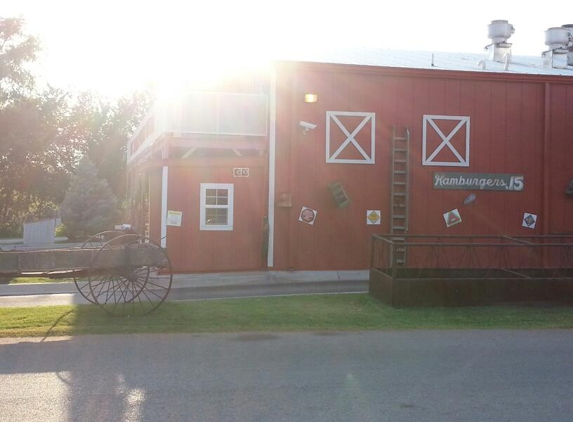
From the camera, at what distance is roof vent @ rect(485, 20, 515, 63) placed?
23.5m

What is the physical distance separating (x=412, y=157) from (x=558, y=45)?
9.35 metres

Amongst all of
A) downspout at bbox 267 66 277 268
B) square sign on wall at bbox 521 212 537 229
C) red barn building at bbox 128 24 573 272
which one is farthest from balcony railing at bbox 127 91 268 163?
square sign on wall at bbox 521 212 537 229

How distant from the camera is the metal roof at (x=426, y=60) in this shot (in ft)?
66.6

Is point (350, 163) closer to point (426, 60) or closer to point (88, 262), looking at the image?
point (426, 60)

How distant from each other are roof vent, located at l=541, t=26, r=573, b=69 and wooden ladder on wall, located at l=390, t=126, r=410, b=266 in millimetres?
8710

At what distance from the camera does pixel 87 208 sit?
37375mm

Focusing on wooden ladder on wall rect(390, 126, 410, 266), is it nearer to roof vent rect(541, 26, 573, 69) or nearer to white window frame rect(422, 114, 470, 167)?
white window frame rect(422, 114, 470, 167)

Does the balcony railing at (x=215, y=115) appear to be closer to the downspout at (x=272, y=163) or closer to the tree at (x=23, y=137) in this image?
the downspout at (x=272, y=163)

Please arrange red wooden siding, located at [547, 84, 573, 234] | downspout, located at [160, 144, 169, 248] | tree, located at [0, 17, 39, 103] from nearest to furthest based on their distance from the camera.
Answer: downspout, located at [160, 144, 169, 248] → red wooden siding, located at [547, 84, 573, 234] → tree, located at [0, 17, 39, 103]

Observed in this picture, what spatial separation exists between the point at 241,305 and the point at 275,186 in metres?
6.15

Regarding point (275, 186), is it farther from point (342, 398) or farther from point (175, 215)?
point (342, 398)

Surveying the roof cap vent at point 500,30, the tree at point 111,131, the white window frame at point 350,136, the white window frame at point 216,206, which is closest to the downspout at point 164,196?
the white window frame at point 216,206

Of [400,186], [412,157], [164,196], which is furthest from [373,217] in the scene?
[164,196]

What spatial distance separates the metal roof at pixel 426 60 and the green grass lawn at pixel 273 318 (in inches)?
346
